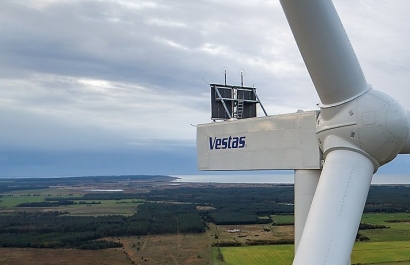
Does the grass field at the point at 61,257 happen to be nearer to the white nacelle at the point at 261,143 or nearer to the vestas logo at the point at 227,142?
the white nacelle at the point at 261,143

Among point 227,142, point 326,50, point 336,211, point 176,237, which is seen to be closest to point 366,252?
point 176,237

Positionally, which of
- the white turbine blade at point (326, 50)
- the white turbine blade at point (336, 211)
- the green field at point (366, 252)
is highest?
the white turbine blade at point (326, 50)

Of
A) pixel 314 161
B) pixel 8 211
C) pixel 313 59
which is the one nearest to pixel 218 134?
pixel 314 161

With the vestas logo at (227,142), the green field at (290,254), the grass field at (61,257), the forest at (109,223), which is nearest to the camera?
the vestas logo at (227,142)

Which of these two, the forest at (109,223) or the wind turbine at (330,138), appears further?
the forest at (109,223)

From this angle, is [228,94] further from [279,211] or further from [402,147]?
[279,211]

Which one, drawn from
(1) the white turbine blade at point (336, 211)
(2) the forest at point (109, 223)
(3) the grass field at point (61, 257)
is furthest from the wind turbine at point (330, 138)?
(2) the forest at point (109, 223)

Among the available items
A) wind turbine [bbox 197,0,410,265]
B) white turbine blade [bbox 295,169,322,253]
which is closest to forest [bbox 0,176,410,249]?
white turbine blade [bbox 295,169,322,253]
